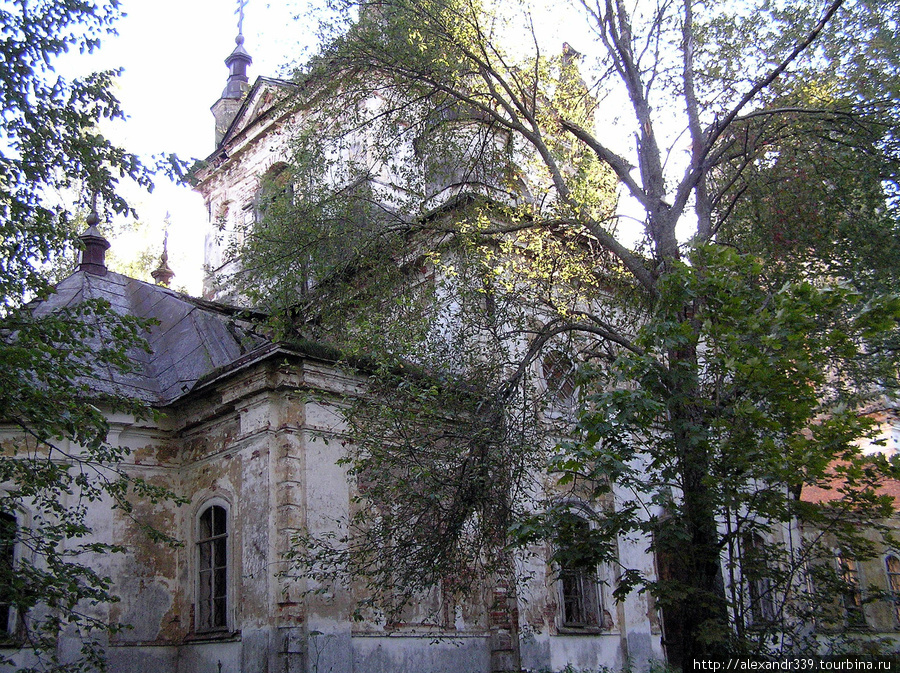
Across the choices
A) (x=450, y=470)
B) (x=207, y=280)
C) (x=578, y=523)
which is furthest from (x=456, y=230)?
(x=207, y=280)

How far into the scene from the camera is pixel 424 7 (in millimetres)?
10445

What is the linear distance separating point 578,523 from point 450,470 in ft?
4.81

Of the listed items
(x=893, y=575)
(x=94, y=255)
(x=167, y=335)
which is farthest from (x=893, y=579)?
(x=94, y=255)

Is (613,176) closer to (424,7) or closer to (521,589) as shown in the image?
(424,7)

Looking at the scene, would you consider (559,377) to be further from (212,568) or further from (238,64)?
(238,64)

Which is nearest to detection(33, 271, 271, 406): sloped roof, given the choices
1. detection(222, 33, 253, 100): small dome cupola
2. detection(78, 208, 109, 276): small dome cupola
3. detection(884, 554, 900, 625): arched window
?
detection(78, 208, 109, 276): small dome cupola

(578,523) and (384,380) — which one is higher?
(384,380)

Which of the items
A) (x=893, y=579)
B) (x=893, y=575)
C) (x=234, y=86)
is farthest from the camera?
(x=234, y=86)

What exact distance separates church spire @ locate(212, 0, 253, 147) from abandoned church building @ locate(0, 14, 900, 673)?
871 centimetres

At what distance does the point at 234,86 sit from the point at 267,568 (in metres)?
14.8

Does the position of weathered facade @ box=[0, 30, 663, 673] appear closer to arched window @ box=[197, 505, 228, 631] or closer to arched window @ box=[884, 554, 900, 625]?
arched window @ box=[197, 505, 228, 631]

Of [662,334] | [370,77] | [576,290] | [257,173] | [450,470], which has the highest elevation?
[257,173]

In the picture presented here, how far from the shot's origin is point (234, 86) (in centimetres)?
2058

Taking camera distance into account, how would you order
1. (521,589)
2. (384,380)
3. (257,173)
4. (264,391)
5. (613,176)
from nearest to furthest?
(384,380), (264,391), (521,589), (613,176), (257,173)
